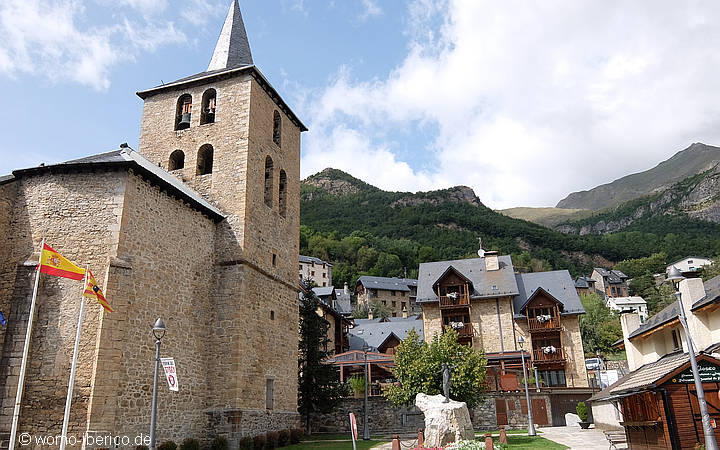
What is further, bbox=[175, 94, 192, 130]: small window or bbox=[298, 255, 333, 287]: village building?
bbox=[298, 255, 333, 287]: village building

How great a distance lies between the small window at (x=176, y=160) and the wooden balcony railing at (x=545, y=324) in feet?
89.4

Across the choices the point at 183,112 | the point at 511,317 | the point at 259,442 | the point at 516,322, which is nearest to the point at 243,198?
the point at 183,112

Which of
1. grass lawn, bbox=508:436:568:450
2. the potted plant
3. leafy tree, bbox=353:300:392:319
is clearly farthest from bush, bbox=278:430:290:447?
leafy tree, bbox=353:300:392:319

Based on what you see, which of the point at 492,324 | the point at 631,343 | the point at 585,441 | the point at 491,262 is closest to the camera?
the point at 585,441

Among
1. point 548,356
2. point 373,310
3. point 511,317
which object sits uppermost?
point 373,310

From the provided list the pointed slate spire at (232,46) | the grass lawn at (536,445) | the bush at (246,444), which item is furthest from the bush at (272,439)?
the pointed slate spire at (232,46)

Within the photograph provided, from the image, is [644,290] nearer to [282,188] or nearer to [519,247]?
[519,247]

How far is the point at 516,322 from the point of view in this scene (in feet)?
128

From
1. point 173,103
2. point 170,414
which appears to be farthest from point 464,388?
point 173,103

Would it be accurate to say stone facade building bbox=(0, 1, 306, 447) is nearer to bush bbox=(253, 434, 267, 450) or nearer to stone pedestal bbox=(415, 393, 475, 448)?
bush bbox=(253, 434, 267, 450)

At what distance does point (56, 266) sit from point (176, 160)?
38.5ft

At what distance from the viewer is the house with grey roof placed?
123 ft

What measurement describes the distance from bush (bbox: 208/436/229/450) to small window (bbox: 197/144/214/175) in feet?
39.3

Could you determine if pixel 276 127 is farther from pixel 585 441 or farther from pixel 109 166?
pixel 585 441
